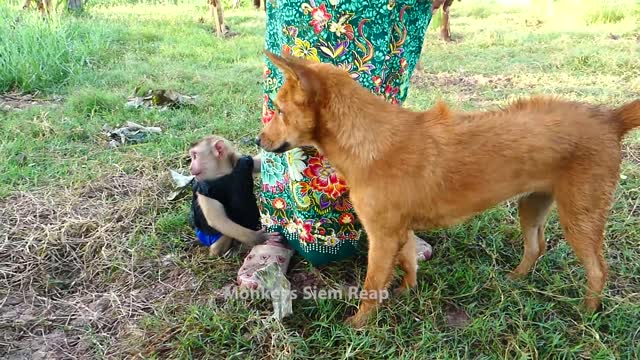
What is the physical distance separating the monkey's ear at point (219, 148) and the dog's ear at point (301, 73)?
917 mm

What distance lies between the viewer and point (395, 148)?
7.35 feet

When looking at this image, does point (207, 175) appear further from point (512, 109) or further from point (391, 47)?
point (512, 109)

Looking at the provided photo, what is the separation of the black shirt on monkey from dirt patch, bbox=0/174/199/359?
9.7 inches

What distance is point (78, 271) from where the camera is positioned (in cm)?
305

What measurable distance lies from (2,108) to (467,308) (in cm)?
478

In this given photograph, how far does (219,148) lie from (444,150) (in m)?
1.24

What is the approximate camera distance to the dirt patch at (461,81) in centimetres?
629

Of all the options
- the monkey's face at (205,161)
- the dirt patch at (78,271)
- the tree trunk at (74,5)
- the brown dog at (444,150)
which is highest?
the brown dog at (444,150)

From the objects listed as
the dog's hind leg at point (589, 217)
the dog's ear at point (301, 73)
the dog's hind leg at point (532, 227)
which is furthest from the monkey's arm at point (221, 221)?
the dog's hind leg at point (589, 217)

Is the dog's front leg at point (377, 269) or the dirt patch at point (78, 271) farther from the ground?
the dog's front leg at point (377, 269)

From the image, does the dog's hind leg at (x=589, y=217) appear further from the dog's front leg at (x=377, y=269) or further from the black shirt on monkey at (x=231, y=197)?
the black shirt on monkey at (x=231, y=197)

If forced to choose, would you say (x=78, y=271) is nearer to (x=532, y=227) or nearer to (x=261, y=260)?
(x=261, y=260)

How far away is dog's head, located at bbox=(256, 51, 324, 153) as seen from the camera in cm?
206

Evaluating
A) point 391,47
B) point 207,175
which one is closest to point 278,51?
point 391,47
